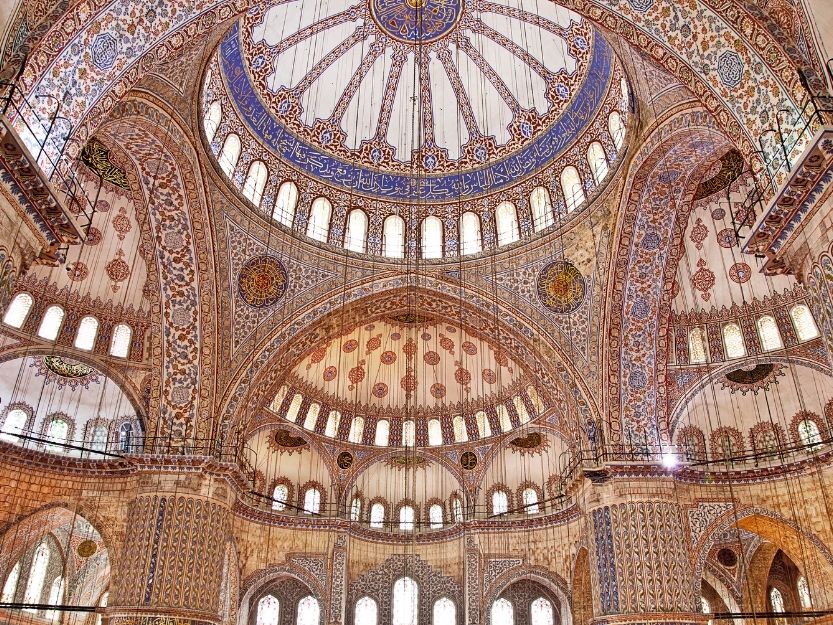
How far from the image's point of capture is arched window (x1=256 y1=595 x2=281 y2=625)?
60.7 ft

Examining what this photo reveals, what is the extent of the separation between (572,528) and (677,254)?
769 centimetres

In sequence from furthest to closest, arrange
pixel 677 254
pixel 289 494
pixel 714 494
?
pixel 289 494 < pixel 714 494 < pixel 677 254

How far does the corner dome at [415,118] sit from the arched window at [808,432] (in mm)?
7364

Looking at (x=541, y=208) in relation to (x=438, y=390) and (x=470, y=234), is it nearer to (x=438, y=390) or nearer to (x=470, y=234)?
(x=470, y=234)

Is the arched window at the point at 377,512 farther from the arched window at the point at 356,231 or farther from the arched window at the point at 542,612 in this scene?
the arched window at the point at 356,231

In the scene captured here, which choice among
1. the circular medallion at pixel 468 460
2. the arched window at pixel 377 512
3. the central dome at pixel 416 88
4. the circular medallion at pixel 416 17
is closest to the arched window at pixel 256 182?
the central dome at pixel 416 88

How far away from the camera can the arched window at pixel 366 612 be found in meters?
18.7

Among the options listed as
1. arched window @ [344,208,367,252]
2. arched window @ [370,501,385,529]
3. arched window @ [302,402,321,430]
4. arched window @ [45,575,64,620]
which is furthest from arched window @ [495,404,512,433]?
arched window @ [45,575,64,620]

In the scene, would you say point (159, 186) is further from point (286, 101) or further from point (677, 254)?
point (677, 254)

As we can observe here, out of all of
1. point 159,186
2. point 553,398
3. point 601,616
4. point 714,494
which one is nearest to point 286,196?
point 159,186

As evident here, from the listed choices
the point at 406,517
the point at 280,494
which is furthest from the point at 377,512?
the point at 280,494

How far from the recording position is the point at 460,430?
20141 millimetres

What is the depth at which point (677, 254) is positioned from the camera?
13.3 meters

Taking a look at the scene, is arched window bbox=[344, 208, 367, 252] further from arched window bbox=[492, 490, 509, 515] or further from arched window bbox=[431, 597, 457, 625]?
arched window bbox=[431, 597, 457, 625]
